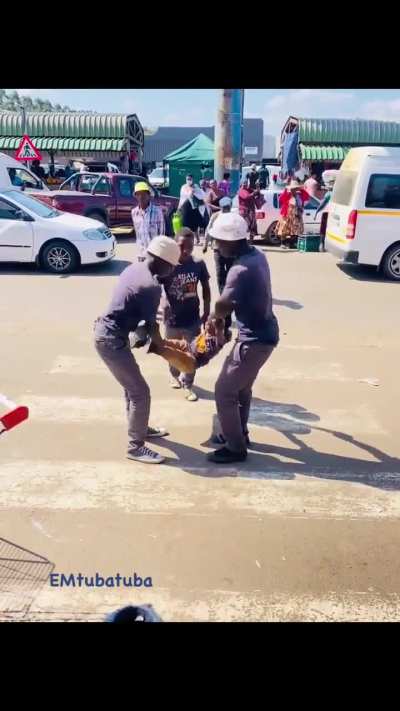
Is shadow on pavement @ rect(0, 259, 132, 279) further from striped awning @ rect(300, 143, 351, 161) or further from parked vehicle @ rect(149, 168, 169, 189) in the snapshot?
parked vehicle @ rect(149, 168, 169, 189)

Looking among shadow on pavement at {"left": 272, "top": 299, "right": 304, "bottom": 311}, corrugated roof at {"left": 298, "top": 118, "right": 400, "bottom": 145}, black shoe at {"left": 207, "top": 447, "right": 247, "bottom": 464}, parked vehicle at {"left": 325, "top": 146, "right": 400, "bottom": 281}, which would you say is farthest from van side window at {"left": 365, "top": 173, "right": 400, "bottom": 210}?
corrugated roof at {"left": 298, "top": 118, "right": 400, "bottom": 145}

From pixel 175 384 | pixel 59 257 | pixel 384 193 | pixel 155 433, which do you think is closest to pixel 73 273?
pixel 59 257

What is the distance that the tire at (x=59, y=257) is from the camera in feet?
38.0

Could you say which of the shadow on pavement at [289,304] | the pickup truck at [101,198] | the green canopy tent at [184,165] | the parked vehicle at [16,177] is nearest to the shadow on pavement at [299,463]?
the shadow on pavement at [289,304]

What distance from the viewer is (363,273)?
12.4 m

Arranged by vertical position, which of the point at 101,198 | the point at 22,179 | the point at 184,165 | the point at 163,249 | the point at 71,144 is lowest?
the point at 163,249

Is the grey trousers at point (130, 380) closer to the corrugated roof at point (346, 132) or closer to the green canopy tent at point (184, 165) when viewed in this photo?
the green canopy tent at point (184, 165)

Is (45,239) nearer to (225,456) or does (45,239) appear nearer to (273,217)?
(273,217)

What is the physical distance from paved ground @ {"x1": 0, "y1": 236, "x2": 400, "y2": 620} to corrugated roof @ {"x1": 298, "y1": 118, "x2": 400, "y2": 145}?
20983 mm

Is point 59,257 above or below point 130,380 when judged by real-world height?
above

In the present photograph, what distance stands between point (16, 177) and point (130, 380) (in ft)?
47.4

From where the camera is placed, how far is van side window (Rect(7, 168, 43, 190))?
16941mm

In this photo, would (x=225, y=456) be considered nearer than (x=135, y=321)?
No
